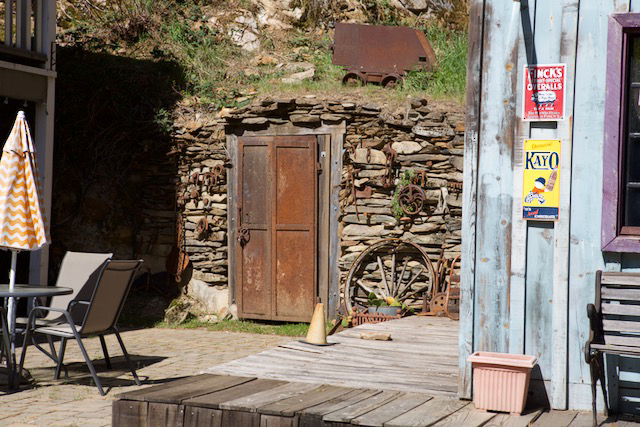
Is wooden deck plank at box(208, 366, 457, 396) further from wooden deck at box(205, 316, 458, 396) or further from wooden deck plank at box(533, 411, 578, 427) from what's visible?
wooden deck plank at box(533, 411, 578, 427)

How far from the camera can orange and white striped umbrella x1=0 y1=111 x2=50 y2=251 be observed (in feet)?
21.1

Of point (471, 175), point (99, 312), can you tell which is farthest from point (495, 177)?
point (99, 312)

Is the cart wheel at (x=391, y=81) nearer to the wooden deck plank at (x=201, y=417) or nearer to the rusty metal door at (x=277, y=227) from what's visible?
the rusty metal door at (x=277, y=227)

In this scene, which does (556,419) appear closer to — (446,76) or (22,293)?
(22,293)

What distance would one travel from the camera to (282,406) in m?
4.25

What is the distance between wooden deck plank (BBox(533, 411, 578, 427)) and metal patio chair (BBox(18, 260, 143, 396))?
3175mm

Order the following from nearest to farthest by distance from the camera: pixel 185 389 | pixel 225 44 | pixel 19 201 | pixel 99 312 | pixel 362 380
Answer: pixel 185 389, pixel 362 380, pixel 99 312, pixel 19 201, pixel 225 44

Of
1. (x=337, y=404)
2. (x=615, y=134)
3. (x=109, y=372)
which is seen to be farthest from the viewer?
(x=109, y=372)

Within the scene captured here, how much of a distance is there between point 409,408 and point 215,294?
6.23 m

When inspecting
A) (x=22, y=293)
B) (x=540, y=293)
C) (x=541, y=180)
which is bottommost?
(x=22, y=293)

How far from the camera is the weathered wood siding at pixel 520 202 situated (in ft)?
14.1

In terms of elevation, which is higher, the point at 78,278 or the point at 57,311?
the point at 78,278

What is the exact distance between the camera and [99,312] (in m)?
6.19

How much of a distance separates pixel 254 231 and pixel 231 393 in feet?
18.2
